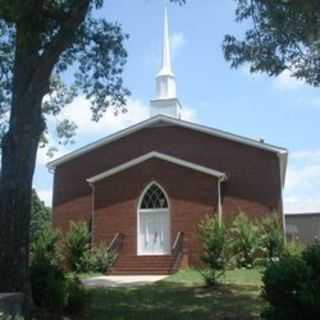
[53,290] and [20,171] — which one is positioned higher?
[20,171]

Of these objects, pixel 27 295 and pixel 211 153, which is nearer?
pixel 27 295

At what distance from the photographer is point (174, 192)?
91.1 ft

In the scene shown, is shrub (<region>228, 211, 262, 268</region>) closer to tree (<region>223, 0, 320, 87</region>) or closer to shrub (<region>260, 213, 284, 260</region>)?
shrub (<region>260, 213, 284, 260</region>)

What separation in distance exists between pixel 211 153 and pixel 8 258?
20.4 meters

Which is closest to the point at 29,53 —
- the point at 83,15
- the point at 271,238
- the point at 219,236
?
the point at 83,15

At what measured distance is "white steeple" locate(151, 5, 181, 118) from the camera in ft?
119

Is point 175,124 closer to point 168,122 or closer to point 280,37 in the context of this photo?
point 168,122

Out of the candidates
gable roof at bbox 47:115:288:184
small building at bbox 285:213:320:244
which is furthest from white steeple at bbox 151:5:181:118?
small building at bbox 285:213:320:244

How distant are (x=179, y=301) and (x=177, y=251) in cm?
1222

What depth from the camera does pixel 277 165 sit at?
28031 mm

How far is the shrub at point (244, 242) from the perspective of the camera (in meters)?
24.7

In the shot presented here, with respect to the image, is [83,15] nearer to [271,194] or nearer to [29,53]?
[29,53]

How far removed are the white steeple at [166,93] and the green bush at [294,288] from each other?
2702cm

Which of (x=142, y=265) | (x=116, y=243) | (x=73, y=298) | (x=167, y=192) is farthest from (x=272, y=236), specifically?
(x=73, y=298)
